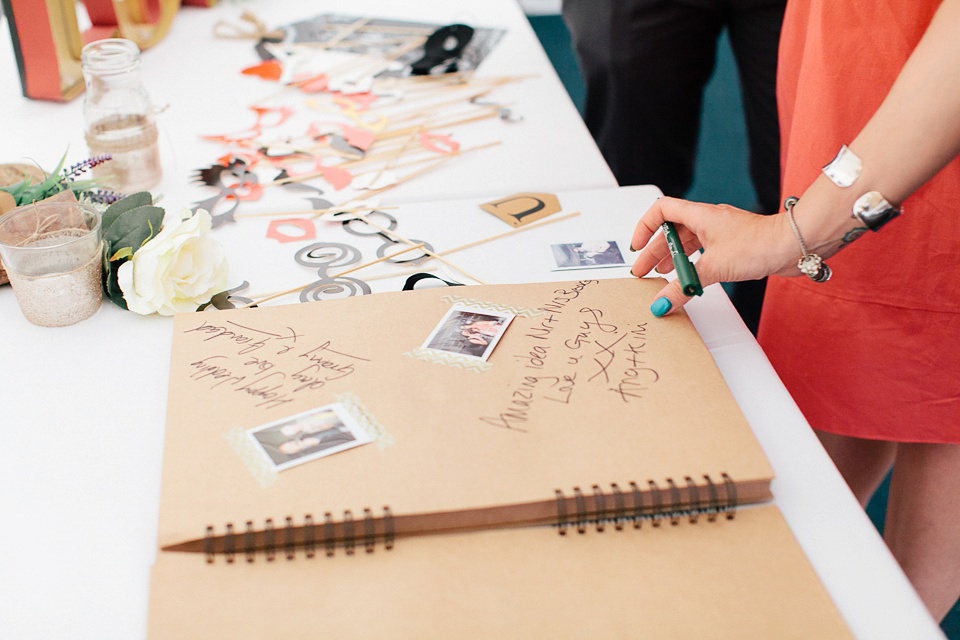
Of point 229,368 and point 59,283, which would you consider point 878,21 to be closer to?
point 229,368

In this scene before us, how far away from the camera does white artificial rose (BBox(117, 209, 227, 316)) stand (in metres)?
0.83

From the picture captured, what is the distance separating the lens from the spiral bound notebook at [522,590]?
542mm

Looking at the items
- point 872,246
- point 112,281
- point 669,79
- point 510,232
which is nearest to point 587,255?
point 510,232

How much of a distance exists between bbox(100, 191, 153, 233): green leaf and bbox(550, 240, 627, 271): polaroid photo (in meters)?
0.50

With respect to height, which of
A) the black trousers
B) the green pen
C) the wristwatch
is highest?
the wristwatch

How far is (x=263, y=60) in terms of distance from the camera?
5.03 ft

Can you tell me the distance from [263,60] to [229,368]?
99 cm

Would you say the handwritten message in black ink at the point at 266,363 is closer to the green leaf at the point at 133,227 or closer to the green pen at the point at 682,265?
the green leaf at the point at 133,227

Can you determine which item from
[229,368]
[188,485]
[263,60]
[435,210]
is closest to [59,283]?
[229,368]

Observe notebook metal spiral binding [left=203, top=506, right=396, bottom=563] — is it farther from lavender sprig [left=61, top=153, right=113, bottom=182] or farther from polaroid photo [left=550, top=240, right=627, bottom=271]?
lavender sprig [left=61, top=153, right=113, bottom=182]

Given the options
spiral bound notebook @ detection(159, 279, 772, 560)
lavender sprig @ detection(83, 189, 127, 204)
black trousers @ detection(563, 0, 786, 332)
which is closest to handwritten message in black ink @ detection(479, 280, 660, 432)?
spiral bound notebook @ detection(159, 279, 772, 560)

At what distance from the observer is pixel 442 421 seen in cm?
67

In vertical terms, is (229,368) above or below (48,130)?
above

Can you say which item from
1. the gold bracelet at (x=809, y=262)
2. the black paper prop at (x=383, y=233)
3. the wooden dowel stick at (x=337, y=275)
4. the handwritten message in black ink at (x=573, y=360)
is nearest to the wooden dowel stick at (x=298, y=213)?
the black paper prop at (x=383, y=233)
